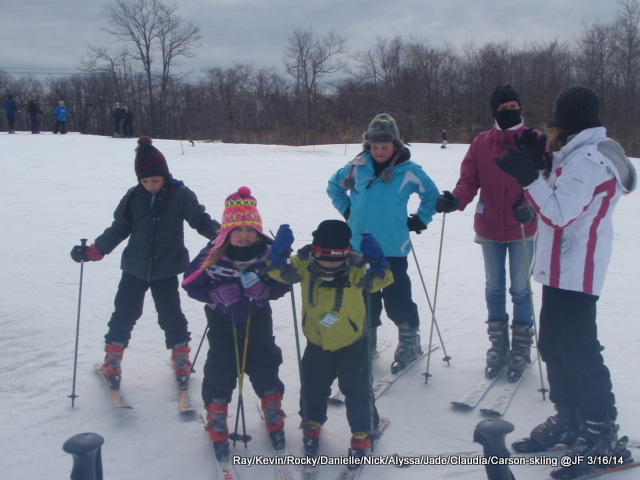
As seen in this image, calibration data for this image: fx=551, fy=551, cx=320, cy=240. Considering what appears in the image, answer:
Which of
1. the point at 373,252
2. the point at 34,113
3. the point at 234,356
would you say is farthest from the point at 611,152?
the point at 34,113

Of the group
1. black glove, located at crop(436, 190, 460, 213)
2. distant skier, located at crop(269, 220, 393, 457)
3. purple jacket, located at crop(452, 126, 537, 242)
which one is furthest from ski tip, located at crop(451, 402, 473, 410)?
black glove, located at crop(436, 190, 460, 213)

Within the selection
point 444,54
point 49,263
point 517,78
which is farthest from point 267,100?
point 49,263

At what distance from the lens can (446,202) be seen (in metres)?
3.38

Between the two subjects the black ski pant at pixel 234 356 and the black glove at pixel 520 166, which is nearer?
the black glove at pixel 520 166

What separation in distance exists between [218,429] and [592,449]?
1756 millimetres

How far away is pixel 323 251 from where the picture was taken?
262 centimetres

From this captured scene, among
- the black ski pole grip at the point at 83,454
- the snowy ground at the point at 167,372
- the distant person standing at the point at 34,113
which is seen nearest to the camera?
the black ski pole grip at the point at 83,454

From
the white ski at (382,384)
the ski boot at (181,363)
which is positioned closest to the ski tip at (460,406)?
the white ski at (382,384)

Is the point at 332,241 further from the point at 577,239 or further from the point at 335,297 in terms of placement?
the point at 577,239

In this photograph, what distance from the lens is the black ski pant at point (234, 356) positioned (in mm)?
2785

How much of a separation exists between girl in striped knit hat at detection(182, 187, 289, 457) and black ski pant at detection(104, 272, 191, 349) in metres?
0.65

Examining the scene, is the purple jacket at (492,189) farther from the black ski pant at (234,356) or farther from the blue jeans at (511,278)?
the black ski pant at (234,356)

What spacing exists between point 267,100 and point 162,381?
40293 mm

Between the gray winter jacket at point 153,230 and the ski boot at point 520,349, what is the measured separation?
2.06 metres
